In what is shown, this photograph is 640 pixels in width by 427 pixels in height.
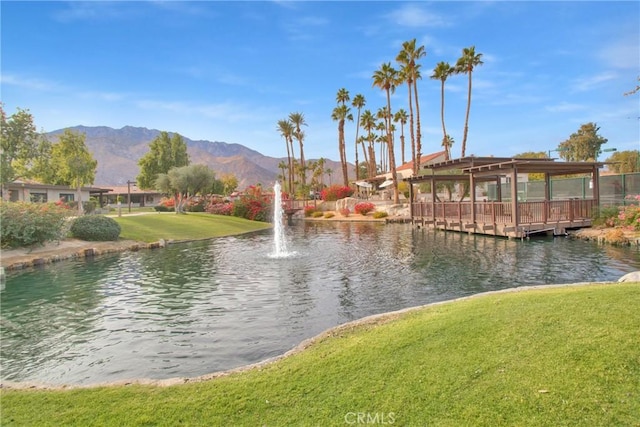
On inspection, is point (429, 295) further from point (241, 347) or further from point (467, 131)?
point (467, 131)

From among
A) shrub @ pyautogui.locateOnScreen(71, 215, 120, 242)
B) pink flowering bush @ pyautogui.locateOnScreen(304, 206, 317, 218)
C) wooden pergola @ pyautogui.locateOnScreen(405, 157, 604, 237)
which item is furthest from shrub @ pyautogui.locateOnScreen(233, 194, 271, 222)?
wooden pergola @ pyautogui.locateOnScreen(405, 157, 604, 237)

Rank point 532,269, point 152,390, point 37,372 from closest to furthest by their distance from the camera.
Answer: point 152,390
point 37,372
point 532,269

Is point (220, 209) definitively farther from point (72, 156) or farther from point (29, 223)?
point (29, 223)

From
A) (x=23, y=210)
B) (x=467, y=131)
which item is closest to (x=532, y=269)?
(x=23, y=210)

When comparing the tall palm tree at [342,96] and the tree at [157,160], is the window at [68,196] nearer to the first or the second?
the tree at [157,160]

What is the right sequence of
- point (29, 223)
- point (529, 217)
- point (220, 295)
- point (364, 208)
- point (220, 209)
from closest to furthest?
1. point (220, 295)
2. point (29, 223)
3. point (529, 217)
4. point (220, 209)
5. point (364, 208)

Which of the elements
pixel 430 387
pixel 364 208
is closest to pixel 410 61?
pixel 364 208

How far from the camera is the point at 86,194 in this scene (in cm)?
4775

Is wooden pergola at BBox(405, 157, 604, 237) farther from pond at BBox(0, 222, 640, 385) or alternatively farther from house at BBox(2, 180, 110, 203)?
house at BBox(2, 180, 110, 203)

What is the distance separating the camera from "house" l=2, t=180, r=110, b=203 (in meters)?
35.8

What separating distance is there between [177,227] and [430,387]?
86.5 ft

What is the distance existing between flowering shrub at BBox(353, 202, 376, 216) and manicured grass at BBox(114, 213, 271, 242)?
36.7ft

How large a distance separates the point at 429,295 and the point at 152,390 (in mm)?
6866

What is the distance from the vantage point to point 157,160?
6178 cm
